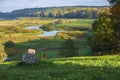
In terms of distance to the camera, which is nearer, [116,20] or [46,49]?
[116,20]

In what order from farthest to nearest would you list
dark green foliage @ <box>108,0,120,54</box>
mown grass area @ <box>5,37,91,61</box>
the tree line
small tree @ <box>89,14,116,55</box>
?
mown grass area @ <box>5,37,91,61</box>, small tree @ <box>89,14,116,55</box>, the tree line, dark green foliage @ <box>108,0,120,54</box>

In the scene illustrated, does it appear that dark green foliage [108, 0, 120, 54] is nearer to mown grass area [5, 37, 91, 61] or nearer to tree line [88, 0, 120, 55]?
tree line [88, 0, 120, 55]

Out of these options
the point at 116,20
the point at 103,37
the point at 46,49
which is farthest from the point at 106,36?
the point at 46,49

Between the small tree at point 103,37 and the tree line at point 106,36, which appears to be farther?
the small tree at point 103,37

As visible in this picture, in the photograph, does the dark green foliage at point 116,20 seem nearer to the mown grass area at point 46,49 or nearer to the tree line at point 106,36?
the tree line at point 106,36

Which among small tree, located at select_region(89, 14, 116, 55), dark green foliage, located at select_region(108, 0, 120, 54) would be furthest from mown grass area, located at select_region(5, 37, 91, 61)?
dark green foliage, located at select_region(108, 0, 120, 54)

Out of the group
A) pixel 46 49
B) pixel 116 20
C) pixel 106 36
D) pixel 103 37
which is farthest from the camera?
pixel 46 49

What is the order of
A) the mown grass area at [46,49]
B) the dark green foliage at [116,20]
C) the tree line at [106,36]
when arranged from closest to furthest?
the dark green foliage at [116,20]
the tree line at [106,36]
the mown grass area at [46,49]

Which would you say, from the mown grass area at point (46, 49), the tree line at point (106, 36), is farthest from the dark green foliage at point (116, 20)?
the mown grass area at point (46, 49)

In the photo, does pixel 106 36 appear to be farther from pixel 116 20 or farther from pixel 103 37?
pixel 116 20

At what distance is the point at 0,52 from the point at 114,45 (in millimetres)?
34559

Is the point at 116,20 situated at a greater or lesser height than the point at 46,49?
greater

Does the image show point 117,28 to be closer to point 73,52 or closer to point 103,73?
point 73,52

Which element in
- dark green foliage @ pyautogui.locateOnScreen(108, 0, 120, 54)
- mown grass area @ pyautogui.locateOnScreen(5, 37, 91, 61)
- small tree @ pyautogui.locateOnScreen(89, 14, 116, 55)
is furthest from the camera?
mown grass area @ pyautogui.locateOnScreen(5, 37, 91, 61)
